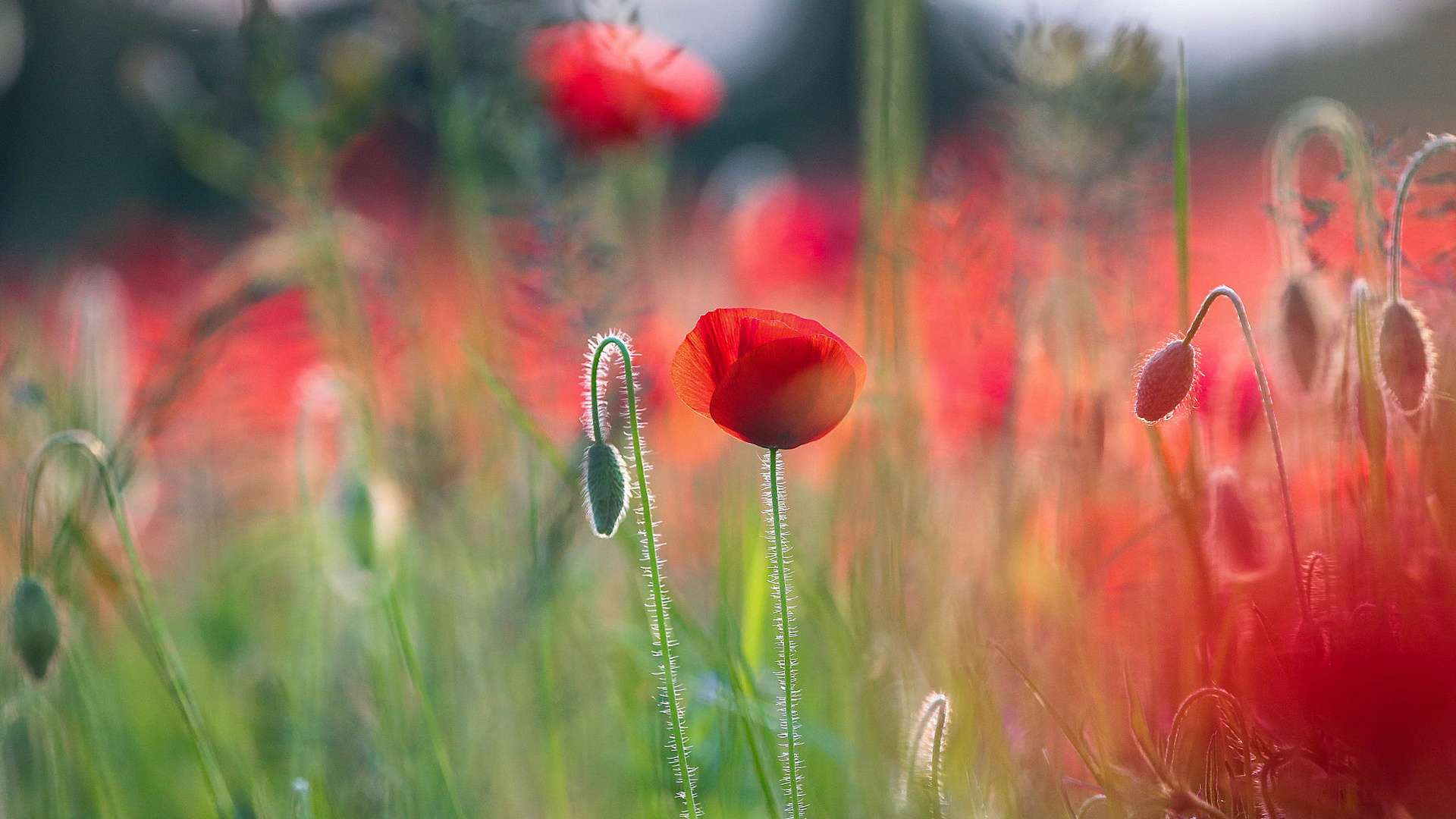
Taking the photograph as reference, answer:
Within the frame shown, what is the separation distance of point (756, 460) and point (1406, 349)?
1111mm

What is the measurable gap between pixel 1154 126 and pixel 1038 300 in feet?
0.79

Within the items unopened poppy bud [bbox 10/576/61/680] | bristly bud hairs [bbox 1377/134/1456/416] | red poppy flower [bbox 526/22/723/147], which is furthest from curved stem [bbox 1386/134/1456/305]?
unopened poppy bud [bbox 10/576/61/680]

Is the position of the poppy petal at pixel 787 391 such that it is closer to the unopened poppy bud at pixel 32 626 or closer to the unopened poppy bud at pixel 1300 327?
the unopened poppy bud at pixel 1300 327

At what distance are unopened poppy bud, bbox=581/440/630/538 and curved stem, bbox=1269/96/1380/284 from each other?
0.48 metres

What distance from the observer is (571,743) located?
113 cm

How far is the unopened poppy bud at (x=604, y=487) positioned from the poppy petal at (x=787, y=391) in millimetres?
81

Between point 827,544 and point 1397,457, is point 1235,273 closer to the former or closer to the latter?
point 827,544

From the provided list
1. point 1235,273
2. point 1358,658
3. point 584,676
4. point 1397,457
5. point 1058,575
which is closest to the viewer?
point 1358,658

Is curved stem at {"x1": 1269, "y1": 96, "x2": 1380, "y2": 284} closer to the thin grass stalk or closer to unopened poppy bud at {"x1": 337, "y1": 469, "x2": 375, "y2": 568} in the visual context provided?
the thin grass stalk

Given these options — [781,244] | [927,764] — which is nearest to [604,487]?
[927,764]

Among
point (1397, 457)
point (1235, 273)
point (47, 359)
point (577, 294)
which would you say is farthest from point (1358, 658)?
point (47, 359)

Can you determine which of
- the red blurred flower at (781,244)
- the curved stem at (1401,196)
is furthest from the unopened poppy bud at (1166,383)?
the red blurred flower at (781,244)

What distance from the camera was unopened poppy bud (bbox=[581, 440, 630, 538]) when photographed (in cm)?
59

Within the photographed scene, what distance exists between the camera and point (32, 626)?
0.71 meters
